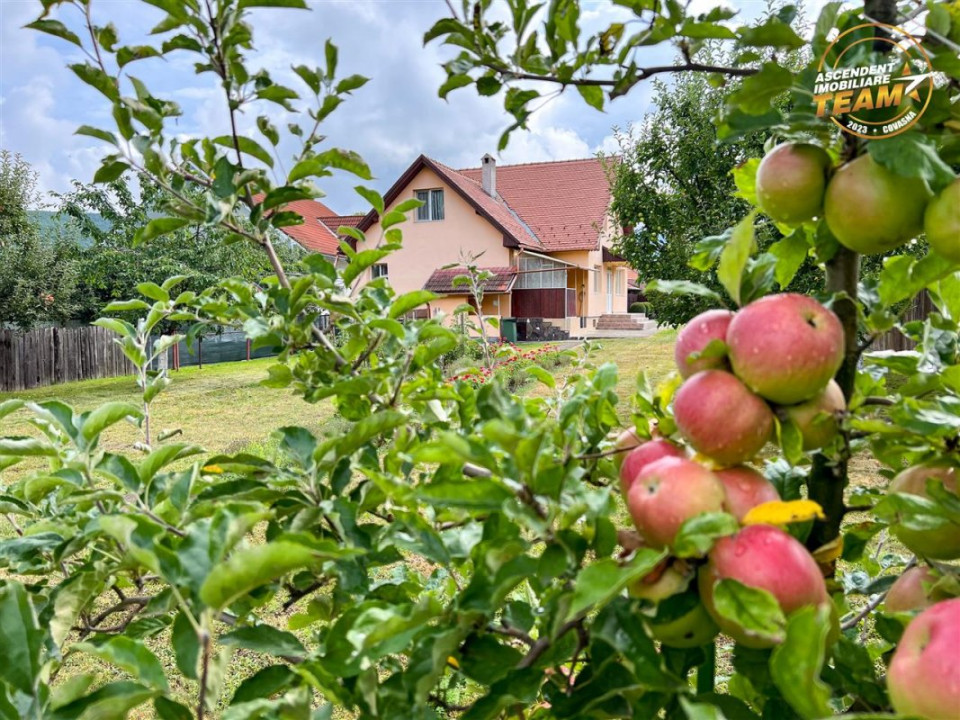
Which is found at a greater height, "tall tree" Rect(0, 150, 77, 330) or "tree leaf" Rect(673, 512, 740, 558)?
"tall tree" Rect(0, 150, 77, 330)

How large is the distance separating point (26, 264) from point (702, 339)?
14989 millimetres

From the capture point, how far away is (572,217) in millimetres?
19344

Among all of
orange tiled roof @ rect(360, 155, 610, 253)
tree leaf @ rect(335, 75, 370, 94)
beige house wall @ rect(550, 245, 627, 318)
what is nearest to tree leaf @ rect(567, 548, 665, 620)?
tree leaf @ rect(335, 75, 370, 94)

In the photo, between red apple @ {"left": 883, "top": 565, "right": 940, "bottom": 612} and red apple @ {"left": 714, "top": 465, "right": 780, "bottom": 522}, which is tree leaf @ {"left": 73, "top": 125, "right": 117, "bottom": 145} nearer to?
red apple @ {"left": 714, "top": 465, "right": 780, "bottom": 522}

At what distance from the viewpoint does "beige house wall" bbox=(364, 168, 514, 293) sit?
1789cm

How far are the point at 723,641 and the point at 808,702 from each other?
2489 mm

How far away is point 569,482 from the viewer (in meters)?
0.57

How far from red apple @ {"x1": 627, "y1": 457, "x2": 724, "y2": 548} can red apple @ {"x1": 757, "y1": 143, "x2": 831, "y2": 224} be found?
0.33m

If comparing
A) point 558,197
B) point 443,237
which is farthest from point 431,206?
point 558,197

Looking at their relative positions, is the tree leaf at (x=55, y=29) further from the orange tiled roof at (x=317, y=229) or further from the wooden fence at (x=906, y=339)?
the orange tiled roof at (x=317, y=229)

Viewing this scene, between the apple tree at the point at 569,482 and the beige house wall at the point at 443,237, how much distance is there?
16797 millimetres

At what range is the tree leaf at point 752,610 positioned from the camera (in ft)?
1.61

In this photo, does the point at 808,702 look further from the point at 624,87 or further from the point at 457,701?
the point at 457,701

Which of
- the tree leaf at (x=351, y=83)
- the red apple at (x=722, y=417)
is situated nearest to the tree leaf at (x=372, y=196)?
the tree leaf at (x=351, y=83)
